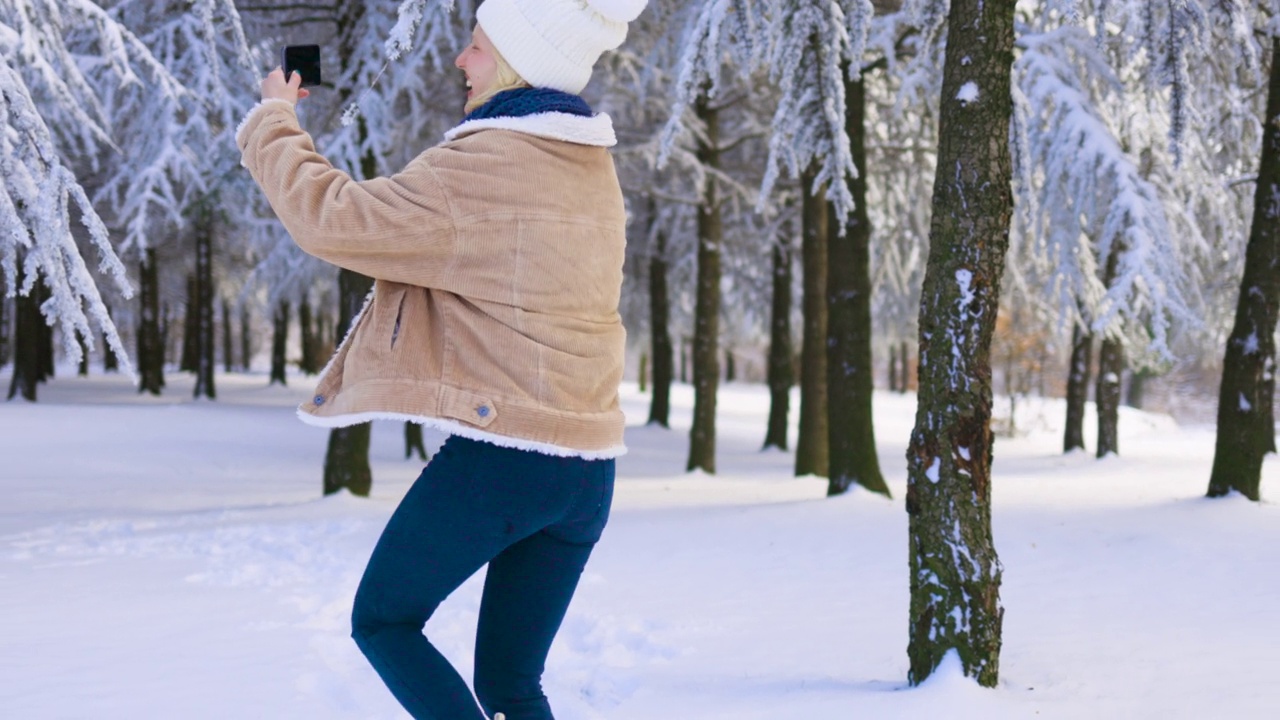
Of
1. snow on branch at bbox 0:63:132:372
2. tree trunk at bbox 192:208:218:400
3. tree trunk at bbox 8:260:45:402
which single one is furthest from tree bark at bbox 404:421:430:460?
snow on branch at bbox 0:63:132:372

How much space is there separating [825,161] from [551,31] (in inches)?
228

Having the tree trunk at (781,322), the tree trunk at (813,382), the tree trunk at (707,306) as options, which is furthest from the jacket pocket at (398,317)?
the tree trunk at (781,322)

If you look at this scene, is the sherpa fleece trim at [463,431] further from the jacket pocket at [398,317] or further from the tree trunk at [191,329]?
the tree trunk at [191,329]

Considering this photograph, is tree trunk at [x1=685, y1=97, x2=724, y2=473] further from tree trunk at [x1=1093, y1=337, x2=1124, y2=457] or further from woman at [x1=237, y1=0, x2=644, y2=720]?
woman at [x1=237, y1=0, x2=644, y2=720]

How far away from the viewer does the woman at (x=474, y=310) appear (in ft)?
6.65

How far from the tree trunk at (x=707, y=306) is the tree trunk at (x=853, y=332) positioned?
416 centimetres

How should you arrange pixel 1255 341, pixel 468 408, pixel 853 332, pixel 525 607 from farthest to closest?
pixel 853 332 → pixel 1255 341 → pixel 525 607 → pixel 468 408

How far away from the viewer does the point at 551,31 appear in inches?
85.0

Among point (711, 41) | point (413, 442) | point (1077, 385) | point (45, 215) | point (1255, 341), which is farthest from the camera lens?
point (1077, 385)

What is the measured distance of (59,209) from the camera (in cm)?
566

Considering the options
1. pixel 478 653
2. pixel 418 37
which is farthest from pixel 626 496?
pixel 478 653

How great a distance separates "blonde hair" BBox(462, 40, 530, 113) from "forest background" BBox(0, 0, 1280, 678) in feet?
4.05

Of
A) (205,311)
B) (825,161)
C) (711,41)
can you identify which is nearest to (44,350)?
(205,311)

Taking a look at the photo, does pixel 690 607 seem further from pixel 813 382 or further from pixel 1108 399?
pixel 1108 399
